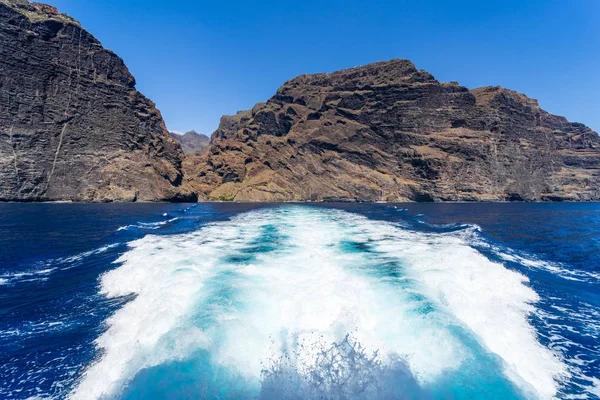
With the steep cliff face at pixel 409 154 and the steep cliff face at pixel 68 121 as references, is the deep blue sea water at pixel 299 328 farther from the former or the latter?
the steep cliff face at pixel 409 154

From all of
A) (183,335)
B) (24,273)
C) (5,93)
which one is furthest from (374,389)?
(5,93)

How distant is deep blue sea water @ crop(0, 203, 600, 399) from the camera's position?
5.83m

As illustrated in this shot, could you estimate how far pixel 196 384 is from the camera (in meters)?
5.70

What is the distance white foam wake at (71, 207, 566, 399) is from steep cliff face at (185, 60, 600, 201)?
104346 mm

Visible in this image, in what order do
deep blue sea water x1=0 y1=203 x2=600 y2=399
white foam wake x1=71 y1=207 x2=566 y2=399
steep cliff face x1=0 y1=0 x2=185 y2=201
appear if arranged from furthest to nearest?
steep cliff face x1=0 y1=0 x2=185 y2=201, white foam wake x1=71 y1=207 x2=566 y2=399, deep blue sea water x1=0 y1=203 x2=600 y2=399

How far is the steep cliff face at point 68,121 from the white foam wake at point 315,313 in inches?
3671

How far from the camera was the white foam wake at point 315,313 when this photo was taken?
651 centimetres

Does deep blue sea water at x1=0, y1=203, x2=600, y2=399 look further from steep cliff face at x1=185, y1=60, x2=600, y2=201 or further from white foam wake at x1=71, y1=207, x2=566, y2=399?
steep cliff face at x1=185, y1=60, x2=600, y2=201

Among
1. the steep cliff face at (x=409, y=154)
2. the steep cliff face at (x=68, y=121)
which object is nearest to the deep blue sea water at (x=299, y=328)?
the steep cliff face at (x=68, y=121)

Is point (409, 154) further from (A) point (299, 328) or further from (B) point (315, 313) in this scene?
(A) point (299, 328)

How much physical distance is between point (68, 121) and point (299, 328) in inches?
4523

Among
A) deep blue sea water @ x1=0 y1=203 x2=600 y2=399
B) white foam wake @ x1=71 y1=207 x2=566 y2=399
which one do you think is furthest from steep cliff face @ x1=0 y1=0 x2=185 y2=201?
white foam wake @ x1=71 y1=207 x2=566 y2=399

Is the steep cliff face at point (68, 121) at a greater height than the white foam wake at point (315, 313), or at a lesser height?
greater

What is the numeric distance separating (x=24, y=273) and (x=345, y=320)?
646 inches
